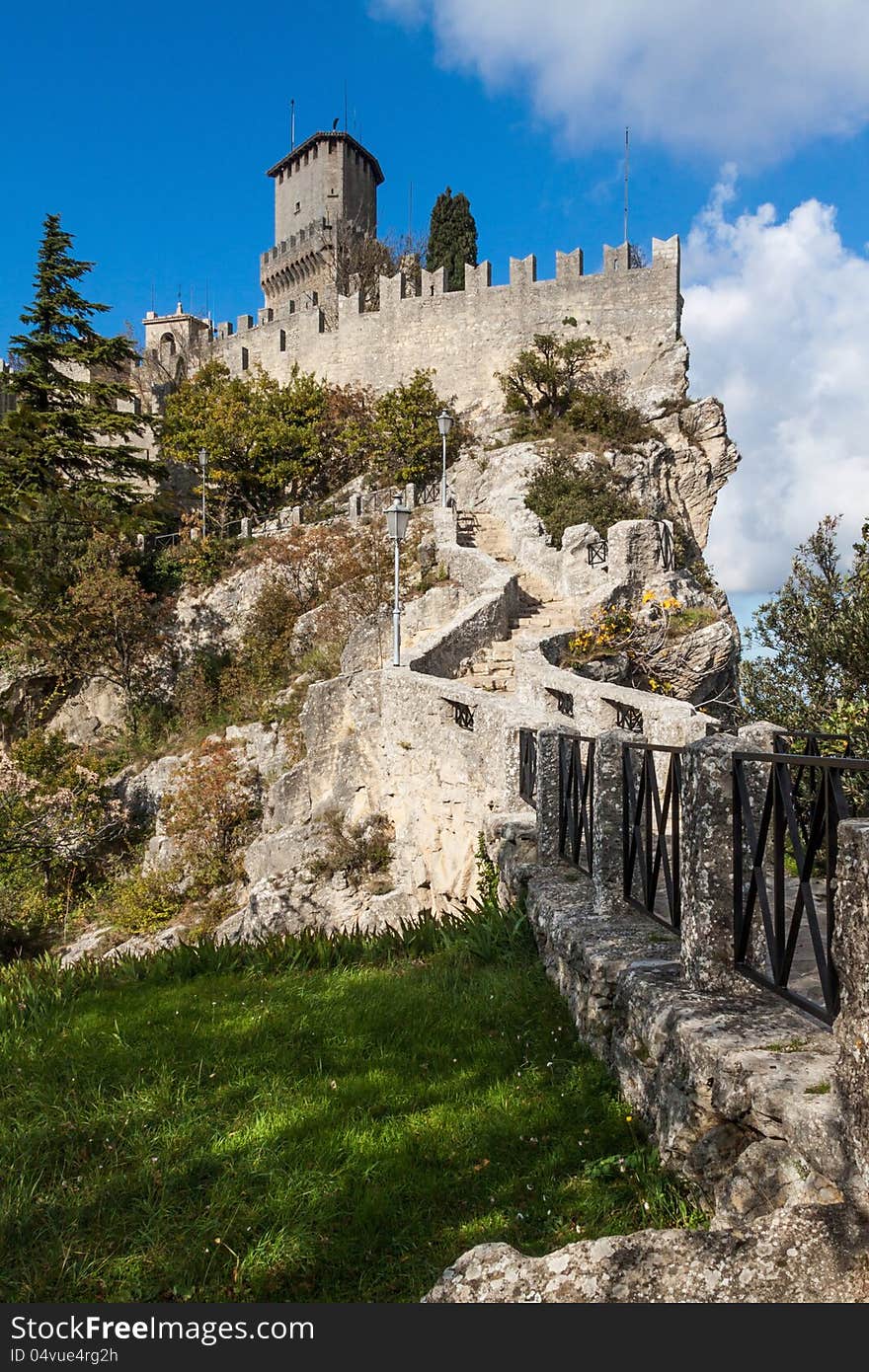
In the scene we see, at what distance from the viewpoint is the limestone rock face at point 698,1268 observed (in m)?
2.12

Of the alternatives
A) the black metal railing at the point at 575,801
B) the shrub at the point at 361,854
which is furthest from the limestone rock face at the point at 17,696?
the black metal railing at the point at 575,801

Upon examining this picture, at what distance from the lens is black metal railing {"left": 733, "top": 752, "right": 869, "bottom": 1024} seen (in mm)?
2924

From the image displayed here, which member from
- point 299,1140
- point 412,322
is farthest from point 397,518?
point 412,322

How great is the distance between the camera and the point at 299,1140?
11.8 feet

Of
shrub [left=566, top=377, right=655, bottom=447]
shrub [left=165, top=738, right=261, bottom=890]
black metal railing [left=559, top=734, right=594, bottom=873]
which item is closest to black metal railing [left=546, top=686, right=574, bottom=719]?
black metal railing [left=559, top=734, right=594, bottom=873]

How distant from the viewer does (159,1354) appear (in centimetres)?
230

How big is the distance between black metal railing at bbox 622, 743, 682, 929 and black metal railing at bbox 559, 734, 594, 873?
64cm

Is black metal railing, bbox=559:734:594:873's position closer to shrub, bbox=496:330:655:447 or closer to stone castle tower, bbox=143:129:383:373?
shrub, bbox=496:330:655:447

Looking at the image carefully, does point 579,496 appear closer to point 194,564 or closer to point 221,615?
point 221,615

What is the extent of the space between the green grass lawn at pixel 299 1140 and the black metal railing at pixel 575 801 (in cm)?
122

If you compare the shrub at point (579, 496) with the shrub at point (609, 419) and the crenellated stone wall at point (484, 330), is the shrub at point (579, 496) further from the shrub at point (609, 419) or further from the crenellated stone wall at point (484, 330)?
the crenellated stone wall at point (484, 330)

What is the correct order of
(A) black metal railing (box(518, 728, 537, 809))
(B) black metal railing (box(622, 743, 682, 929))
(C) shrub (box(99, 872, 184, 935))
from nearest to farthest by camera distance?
(B) black metal railing (box(622, 743, 682, 929))
(A) black metal railing (box(518, 728, 537, 809))
(C) shrub (box(99, 872, 184, 935))

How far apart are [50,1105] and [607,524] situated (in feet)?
63.5

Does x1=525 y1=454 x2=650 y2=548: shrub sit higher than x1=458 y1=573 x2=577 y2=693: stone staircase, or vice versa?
x1=525 y1=454 x2=650 y2=548: shrub
